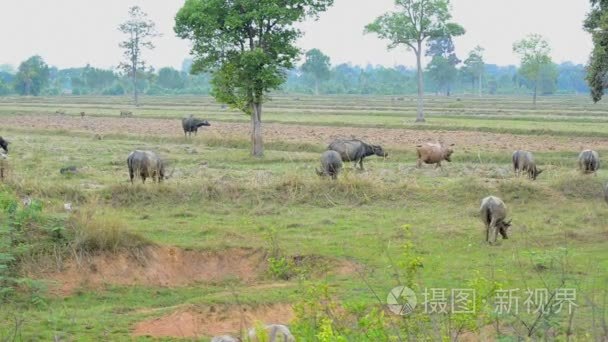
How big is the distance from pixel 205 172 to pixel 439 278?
12.1 metres

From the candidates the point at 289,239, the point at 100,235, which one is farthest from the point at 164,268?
the point at 289,239

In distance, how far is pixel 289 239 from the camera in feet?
45.0

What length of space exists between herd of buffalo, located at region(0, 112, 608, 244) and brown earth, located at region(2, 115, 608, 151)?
184 inches

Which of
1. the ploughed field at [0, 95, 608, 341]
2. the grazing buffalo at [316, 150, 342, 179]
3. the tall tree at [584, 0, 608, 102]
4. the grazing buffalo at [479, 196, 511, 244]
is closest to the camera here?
the ploughed field at [0, 95, 608, 341]

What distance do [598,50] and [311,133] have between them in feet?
60.8

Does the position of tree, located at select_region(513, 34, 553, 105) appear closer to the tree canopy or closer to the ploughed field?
the tree canopy

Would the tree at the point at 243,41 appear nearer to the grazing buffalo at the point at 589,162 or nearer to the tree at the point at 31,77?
the grazing buffalo at the point at 589,162

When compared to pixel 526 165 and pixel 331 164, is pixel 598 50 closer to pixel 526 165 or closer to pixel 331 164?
pixel 526 165

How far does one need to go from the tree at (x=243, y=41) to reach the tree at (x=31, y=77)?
68.6 meters

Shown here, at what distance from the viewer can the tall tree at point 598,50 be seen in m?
17.1

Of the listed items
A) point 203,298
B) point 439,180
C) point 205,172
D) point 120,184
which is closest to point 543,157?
point 439,180

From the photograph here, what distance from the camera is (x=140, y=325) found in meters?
9.51

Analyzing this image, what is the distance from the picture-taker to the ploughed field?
9.38 metres

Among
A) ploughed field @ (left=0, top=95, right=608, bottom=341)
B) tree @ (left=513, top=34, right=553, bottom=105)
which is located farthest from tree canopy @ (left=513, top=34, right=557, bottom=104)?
ploughed field @ (left=0, top=95, right=608, bottom=341)
